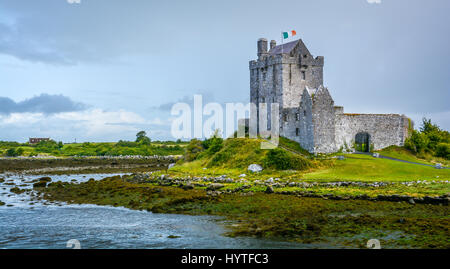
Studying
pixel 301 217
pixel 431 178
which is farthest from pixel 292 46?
pixel 301 217

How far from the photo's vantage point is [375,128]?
50.1 metres

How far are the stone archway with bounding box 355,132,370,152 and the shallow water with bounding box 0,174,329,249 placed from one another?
32.2 m

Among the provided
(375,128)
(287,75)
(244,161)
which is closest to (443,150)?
(375,128)

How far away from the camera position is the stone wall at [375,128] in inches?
1902

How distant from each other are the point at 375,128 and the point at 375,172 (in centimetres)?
1463

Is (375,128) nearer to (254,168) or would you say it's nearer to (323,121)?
(323,121)

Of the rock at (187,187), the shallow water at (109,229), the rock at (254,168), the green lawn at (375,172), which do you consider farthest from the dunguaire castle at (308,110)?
the shallow water at (109,229)

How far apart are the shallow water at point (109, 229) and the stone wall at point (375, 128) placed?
29.6 metres

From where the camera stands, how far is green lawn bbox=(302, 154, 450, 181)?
3434 centimetres

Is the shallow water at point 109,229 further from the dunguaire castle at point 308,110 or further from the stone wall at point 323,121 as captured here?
the dunguaire castle at point 308,110

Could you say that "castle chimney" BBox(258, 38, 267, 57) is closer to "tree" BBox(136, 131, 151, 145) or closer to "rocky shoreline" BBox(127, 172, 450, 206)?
"rocky shoreline" BBox(127, 172, 450, 206)
